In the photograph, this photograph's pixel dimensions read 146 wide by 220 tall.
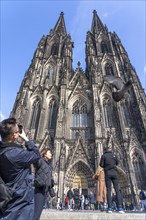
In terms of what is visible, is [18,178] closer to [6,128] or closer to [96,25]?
[6,128]

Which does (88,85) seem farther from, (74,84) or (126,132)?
(126,132)

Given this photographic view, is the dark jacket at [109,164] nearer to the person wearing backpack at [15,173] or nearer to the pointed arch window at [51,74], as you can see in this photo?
the person wearing backpack at [15,173]

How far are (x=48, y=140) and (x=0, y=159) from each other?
14763 millimetres

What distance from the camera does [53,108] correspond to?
19312 millimetres

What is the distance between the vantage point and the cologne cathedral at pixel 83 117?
46.2 ft

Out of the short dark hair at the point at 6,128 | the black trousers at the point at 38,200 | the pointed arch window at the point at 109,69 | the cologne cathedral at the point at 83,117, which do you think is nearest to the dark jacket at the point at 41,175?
the black trousers at the point at 38,200

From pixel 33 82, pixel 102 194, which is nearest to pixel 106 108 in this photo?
pixel 33 82

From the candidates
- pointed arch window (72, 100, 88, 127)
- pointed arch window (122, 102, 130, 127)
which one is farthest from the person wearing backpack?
pointed arch window (122, 102, 130, 127)

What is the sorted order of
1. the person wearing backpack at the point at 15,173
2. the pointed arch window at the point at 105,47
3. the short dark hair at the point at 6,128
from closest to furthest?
1. the person wearing backpack at the point at 15,173
2. the short dark hair at the point at 6,128
3. the pointed arch window at the point at 105,47

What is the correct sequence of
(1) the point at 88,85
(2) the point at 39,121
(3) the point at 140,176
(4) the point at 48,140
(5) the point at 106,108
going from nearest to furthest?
1. (3) the point at 140,176
2. (4) the point at 48,140
3. (2) the point at 39,121
4. (5) the point at 106,108
5. (1) the point at 88,85

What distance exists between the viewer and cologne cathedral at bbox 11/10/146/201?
1408cm

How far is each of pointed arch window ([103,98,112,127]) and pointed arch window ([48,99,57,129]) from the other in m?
5.44

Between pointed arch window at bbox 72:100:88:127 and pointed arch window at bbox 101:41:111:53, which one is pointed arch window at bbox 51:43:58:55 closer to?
pointed arch window at bbox 101:41:111:53

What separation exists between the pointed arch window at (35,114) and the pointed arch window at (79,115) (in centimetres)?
390
